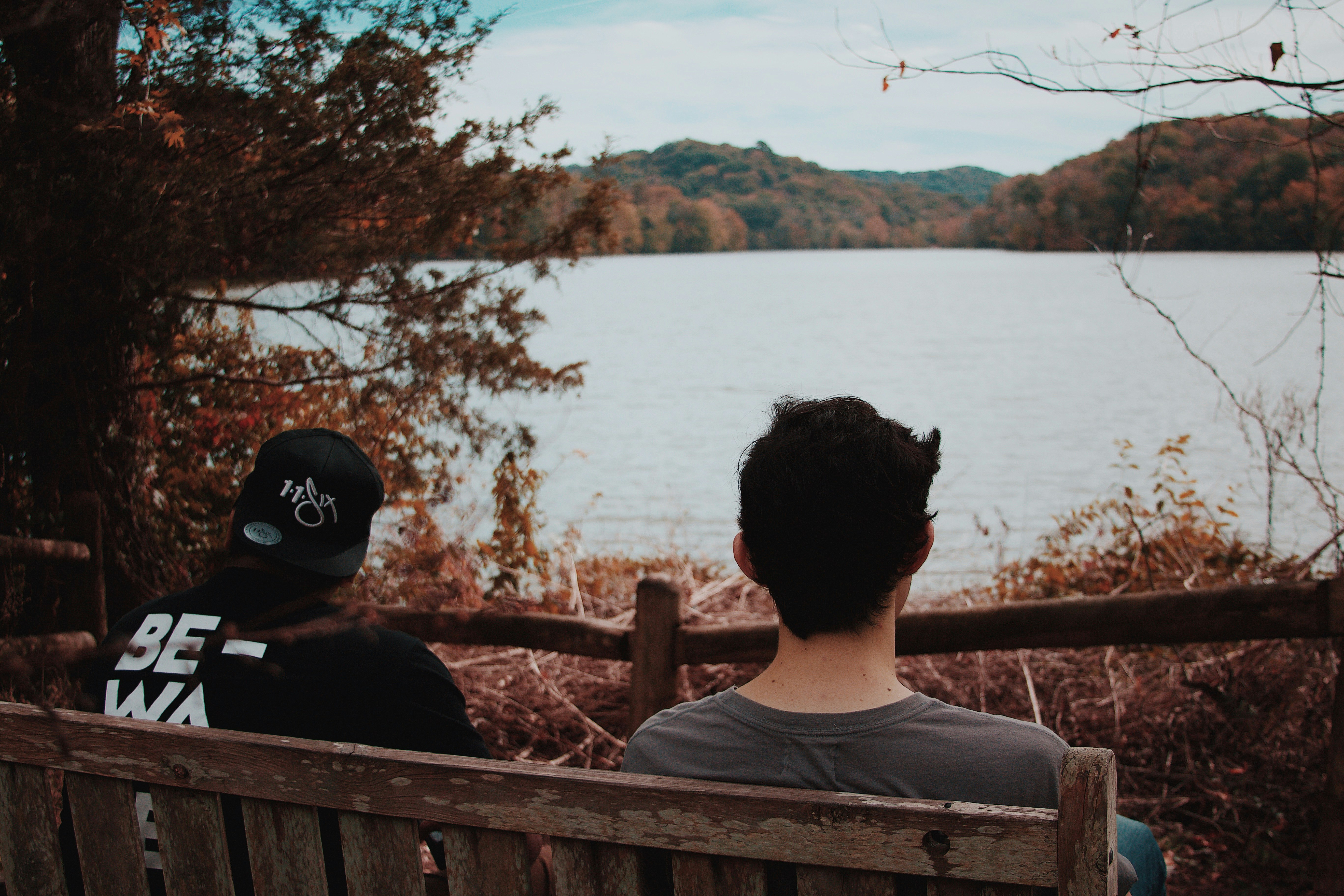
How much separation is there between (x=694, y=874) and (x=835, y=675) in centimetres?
31

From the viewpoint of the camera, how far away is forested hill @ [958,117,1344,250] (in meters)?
3.51

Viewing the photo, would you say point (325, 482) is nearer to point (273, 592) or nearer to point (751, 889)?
point (273, 592)

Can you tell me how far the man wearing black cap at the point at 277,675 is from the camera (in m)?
1.67

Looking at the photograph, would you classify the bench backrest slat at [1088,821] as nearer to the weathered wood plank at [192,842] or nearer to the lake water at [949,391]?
the lake water at [949,391]

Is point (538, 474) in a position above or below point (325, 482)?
below

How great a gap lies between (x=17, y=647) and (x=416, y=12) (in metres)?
3.19

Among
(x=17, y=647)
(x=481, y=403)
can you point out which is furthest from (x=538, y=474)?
(x=17, y=647)

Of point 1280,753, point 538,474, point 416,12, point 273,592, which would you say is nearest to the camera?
point 273,592

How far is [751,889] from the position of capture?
48.5 inches

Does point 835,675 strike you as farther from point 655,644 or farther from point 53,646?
point 53,646

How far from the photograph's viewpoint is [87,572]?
12.7ft

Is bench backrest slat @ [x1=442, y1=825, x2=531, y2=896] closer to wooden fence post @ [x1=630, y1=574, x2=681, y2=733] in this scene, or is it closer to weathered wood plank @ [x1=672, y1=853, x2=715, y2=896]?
weathered wood plank @ [x1=672, y1=853, x2=715, y2=896]

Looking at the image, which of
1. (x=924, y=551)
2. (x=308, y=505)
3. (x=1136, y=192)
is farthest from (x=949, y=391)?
(x=924, y=551)

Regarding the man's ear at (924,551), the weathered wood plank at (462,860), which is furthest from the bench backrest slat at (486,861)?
the man's ear at (924,551)
